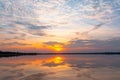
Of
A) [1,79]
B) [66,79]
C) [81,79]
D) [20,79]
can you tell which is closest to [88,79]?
[81,79]

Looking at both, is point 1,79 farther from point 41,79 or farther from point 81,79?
point 81,79

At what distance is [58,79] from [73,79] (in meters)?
1.40

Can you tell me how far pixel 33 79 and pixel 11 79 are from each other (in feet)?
6.60

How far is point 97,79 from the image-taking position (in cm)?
1867

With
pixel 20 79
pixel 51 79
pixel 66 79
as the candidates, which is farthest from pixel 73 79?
pixel 20 79

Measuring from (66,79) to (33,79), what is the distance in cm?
308

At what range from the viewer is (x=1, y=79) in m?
18.2

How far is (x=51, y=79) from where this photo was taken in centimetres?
1878

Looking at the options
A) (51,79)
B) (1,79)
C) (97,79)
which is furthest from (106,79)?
(1,79)

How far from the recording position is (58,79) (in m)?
18.7

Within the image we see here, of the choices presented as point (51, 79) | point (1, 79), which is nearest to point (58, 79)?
point (51, 79)

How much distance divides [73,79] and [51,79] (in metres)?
2.06

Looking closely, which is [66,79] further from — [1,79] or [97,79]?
[1,79]

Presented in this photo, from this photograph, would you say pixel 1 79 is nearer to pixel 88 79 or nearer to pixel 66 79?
pixel 66 79
